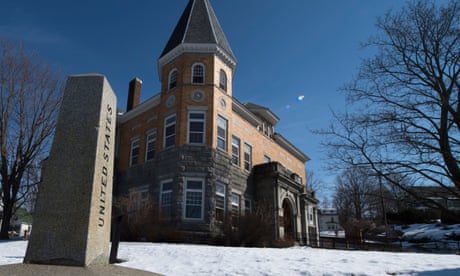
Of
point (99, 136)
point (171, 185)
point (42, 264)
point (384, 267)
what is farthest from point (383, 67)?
point (171, 185)

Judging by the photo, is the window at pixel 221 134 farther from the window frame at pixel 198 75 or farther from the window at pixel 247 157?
the window at pixel 247 157

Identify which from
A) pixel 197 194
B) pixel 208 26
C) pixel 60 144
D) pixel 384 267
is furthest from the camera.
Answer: pixel 208 26

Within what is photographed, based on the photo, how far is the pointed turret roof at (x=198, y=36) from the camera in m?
21.6

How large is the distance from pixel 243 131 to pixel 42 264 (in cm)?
1957

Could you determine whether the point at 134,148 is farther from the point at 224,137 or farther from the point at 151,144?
the point at 224,137

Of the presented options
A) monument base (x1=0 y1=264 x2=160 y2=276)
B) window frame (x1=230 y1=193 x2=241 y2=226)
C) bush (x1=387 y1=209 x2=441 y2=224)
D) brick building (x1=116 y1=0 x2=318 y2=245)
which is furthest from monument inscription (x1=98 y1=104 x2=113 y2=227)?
bush (x1=387 y1=209 x2=441 y2=224)

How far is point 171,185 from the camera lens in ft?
62.8

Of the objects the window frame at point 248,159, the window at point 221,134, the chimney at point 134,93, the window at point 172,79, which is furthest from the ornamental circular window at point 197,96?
the chimney at point 134,93

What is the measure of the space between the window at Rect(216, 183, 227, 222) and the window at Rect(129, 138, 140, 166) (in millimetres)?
7737

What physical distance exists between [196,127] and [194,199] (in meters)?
4.50

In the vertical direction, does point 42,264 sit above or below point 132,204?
below

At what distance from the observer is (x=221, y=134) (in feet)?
69.0

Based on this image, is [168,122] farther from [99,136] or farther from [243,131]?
[99,136]

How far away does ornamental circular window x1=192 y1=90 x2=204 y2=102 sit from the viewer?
2053cm
